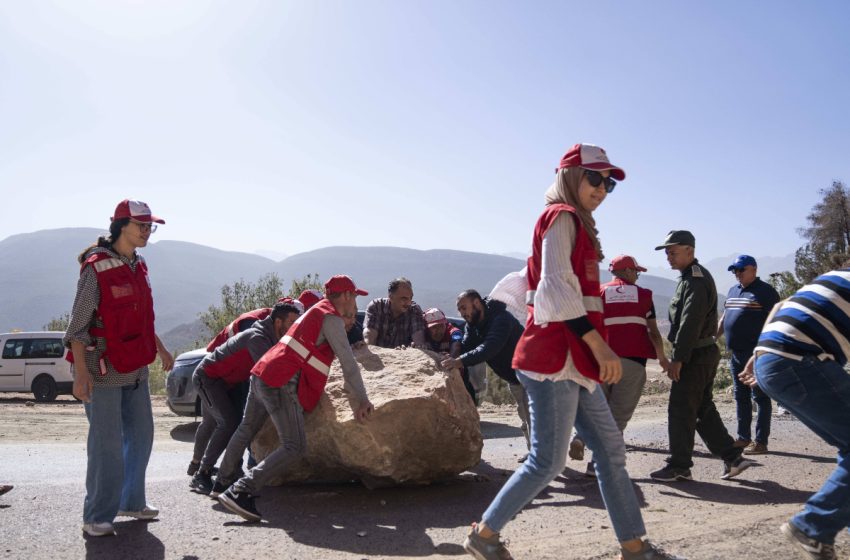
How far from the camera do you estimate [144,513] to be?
16.7 feet

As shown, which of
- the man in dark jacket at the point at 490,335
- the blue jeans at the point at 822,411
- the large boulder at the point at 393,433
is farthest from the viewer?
the man in dark jacket at the point at 490,335

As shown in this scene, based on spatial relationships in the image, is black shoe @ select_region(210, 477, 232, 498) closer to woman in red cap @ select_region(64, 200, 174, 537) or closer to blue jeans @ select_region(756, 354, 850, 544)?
woman in red cap @ select_region(64, 200, 174, 537)

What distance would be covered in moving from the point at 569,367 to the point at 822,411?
142 centimetres

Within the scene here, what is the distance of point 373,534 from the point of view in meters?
4.83

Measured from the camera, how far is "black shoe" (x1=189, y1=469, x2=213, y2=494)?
600 centimetres

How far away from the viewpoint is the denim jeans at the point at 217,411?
6105 mm

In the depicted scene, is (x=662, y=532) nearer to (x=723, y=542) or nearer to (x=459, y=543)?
(x=723, y=542)

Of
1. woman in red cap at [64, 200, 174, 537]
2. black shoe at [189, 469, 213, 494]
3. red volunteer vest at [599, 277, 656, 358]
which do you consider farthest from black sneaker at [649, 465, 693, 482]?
woman in red cap at [64, 200, 174, 537]

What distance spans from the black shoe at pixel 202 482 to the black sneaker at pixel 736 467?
14.9 ft

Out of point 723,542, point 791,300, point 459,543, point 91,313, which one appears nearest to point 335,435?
point 459,543

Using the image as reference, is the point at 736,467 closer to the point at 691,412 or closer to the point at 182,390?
the point at 691,412

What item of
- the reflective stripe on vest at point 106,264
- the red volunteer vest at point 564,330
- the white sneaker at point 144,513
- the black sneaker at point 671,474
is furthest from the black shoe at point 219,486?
the black sneaker at point 671,474

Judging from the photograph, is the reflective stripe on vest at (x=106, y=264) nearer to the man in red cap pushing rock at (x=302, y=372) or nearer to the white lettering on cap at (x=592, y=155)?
the man in red cap pushing rock at (x=302, y=372)

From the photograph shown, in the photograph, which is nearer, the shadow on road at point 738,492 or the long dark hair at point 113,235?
the long dark hair at point 113,235
